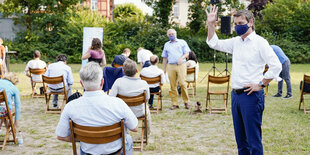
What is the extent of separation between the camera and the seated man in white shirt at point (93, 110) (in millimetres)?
2846

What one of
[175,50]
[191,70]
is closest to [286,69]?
[191,70]

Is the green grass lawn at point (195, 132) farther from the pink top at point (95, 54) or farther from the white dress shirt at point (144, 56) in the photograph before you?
the white dress shirt at point (144, 56)

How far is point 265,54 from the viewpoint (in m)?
3.46

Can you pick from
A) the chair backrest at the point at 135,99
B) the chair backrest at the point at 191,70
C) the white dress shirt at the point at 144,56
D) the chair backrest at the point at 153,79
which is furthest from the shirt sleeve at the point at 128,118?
the white dress shirt at the point at 144,56

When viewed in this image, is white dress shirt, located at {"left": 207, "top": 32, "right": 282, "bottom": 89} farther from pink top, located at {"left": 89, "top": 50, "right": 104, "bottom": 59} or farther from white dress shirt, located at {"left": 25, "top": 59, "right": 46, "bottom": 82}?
white dress shirt, located at {"left": 25, "top": 59, "right": 46, "bottom": 82}

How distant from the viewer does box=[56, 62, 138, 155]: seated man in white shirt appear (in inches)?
112

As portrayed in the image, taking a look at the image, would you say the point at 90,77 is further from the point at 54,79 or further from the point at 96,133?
the point at 54,79

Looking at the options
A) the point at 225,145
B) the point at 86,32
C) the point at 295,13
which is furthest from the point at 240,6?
the point at 225,145

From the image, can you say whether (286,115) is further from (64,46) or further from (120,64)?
(64,46)

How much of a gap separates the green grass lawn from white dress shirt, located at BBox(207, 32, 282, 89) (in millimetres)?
1696

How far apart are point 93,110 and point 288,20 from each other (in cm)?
2812

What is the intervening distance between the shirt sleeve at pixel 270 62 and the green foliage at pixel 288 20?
2620 centimetres

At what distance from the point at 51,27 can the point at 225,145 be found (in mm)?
26246

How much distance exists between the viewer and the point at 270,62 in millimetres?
3426
